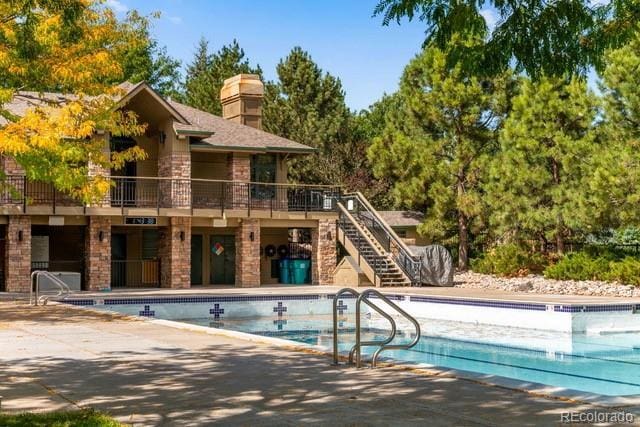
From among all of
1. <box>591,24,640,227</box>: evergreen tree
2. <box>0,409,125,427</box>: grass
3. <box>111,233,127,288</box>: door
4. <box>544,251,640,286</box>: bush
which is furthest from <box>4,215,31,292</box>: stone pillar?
<box>0,409,125,427</box>: grass

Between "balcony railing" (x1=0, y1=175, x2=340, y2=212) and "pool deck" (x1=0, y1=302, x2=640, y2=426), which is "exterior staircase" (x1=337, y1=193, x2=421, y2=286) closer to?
"balcony railing" (x1=0, y1=175, x2=340, y2=212)

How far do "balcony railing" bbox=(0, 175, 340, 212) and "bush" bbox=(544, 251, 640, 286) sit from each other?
8.71 metres

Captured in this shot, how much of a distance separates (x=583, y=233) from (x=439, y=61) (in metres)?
8.79

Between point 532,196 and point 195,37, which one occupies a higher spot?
point 195,37

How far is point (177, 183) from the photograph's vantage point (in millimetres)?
29281

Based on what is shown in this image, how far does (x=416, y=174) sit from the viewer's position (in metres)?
35.3

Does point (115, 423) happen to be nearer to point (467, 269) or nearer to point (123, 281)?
point (123, 281)

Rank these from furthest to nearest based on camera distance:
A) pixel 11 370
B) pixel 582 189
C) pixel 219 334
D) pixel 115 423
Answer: pixel 582 189 → pixel 219 334 → pixel 11 370 → pixel 115 423

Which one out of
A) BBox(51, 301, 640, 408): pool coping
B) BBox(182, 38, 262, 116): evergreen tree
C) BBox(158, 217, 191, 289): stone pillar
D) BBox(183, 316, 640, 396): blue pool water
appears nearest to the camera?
BBox(51, 301, 640, 408): pool coping

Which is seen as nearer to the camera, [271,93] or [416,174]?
[416,174]

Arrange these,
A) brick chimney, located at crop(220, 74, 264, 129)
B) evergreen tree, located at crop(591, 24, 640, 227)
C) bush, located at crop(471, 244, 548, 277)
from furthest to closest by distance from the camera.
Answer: brick chimney, located at crop(220, 74, 264, 129)
bush, located at crop(471, 244, 548, 277)
evergreen tree, located at crop(591, 24, 640, 227)

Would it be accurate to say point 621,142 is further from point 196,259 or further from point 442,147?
point 196,259

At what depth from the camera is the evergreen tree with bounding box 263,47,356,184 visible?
44062 mm

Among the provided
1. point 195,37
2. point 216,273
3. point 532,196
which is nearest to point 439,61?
point 532,196
